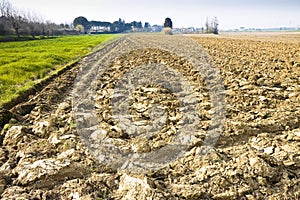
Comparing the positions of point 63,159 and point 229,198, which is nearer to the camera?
point 229,198

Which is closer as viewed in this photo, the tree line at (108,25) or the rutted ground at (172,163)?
the rutted ground at (172,163)

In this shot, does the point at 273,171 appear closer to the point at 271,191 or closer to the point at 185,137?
the point at 271,191

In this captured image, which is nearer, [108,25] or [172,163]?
[172,163]

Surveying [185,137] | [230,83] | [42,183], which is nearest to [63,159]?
[42,183]

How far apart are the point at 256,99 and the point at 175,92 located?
1.98 m

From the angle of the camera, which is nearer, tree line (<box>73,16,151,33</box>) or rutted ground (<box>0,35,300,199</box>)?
rutted ground (<box>0,35,300,199</box>)

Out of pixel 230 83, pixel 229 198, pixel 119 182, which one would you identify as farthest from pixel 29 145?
pixel 230 83

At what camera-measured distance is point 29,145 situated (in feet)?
15.5

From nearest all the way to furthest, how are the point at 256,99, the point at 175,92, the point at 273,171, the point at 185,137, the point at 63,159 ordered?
the point at 273,171 < the point at 63,159 < the point at 185,137 < the point at 256,99 < the point at 175,92

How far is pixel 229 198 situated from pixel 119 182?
1.33 m

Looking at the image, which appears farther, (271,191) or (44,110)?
(44,110)

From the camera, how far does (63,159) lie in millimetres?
4129

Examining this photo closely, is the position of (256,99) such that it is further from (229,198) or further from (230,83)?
(229,198)

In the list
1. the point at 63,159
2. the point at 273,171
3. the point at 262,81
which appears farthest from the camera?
the point at 262,81
